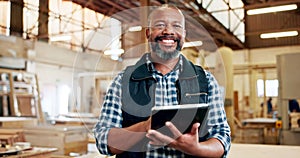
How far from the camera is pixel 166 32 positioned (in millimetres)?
957

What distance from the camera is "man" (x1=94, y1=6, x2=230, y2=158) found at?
93cm

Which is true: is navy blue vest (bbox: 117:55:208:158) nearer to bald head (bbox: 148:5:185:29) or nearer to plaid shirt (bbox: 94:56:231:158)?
plaid shirt (bbox: 94:56:231:158)

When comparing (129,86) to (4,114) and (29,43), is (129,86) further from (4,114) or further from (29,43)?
(29,43)

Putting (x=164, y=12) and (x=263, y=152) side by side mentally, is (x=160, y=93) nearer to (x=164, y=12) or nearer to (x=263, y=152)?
(x=164, y=12)

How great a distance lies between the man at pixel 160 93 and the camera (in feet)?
3.06

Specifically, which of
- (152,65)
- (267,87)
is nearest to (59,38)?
(267,87)

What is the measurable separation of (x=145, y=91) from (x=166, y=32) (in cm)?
19

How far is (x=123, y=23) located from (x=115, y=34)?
0.22 ft

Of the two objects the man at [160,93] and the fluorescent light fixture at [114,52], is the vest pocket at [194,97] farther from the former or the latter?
the fluorescent light fixture at [114,52]

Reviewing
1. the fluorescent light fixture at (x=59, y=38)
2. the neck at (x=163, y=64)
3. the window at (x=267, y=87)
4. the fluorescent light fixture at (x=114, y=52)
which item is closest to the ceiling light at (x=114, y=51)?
the fluorescent light fixture at (x=114, y=52)

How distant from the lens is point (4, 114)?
640cm

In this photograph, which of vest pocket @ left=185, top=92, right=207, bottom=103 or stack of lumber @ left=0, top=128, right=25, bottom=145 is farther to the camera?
stack of lumber @ left=0, top=128, right=25, bottom=145

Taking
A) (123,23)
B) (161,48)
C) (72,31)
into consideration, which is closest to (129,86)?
(161,48)

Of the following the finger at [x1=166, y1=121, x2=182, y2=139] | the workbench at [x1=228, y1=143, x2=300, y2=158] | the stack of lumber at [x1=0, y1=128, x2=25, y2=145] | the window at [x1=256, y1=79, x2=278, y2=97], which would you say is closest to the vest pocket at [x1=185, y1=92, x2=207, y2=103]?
the finger at [x1=166, y1=121, x2=182, y2=139]
